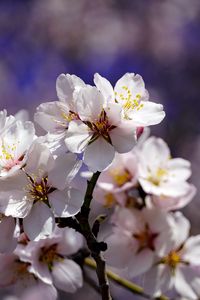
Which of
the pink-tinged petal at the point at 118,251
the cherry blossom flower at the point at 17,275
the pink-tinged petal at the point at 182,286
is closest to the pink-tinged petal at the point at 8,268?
the cherry blossom flower at the point at 17,275

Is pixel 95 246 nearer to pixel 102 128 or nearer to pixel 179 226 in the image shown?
pixel 102 128

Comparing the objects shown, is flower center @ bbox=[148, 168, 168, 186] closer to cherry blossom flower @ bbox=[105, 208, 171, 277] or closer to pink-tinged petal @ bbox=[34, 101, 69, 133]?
cherry blossom flower @ bbox=[105, 208, 171, 277]

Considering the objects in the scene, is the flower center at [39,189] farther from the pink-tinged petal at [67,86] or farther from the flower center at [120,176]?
the flower center at [120,176]

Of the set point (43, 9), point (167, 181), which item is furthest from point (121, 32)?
point (167, 181)

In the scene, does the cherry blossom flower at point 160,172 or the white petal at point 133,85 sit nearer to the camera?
the white petal at point 133,85

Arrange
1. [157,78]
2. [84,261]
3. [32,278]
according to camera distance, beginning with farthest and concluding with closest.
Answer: [157,78] < [84,261] < [32,278]

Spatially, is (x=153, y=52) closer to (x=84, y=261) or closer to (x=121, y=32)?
(x=121, y=32)
